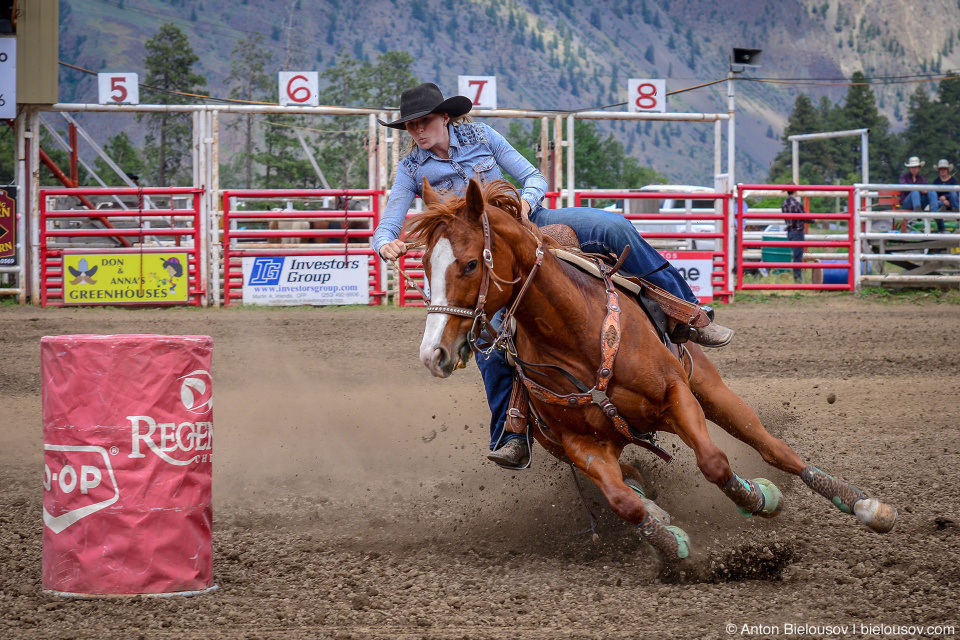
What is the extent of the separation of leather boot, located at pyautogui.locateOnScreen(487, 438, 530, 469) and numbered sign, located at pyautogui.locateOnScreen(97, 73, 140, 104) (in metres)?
12.0

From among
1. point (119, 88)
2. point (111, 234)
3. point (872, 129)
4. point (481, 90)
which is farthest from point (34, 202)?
point (872, 129)

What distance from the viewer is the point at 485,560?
4.44m

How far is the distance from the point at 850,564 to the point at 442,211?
231 centimetres

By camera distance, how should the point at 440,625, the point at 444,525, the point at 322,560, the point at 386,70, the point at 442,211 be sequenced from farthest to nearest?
the point at 386,70 → the point at 444,525 → the point at 322,560 → the point at 442,211 → the point at 440,625

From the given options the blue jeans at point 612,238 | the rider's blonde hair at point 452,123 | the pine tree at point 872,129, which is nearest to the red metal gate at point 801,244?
the blue jeans at point 612,238

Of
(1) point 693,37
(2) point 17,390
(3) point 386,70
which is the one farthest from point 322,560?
(1) point 693,37

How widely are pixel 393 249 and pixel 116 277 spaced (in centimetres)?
1074

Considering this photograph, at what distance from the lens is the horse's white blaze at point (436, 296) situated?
3.37m

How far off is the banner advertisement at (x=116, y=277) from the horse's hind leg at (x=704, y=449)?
10.9m

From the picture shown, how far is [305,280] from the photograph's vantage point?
45.9ft

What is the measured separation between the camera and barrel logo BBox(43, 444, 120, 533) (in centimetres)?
361

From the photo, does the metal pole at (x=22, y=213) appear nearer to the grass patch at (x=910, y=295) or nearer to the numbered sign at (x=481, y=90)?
the numbered sign at (x=481, y=90)

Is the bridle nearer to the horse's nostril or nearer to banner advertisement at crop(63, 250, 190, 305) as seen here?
the horse's nostril

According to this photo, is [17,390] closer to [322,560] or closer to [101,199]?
[322,560]
